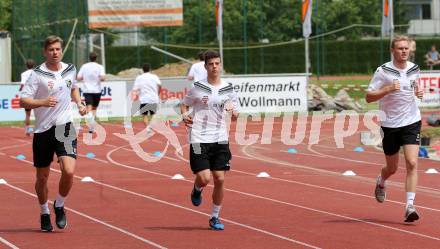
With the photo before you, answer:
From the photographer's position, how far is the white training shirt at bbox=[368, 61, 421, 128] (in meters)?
11.5

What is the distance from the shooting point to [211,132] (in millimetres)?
10844

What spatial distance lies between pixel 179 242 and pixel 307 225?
5.62 feet

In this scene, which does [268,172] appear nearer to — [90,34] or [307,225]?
[307,225]

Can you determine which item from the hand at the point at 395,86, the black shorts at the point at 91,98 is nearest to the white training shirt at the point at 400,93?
the hand at the point at 395,86

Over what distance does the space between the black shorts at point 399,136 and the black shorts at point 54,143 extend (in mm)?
3374

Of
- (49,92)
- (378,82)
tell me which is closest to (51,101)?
(49,92)

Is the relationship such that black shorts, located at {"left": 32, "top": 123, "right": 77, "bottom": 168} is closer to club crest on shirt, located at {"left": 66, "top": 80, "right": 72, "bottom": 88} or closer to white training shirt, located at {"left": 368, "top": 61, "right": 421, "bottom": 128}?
club crest on shirt, located at {"left": 66, "top": 80, "right": 72, "bottom": 88}

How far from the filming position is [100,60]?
43.2m

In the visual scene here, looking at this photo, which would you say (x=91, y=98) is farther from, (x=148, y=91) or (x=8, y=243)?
(x=8, y=243)

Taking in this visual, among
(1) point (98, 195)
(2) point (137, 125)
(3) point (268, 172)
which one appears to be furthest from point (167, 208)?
(2) point (137, 125)

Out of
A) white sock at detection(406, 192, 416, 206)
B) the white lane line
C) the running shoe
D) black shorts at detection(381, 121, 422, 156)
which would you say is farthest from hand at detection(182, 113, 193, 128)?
white sock at detection(406, 192, 416, 206)

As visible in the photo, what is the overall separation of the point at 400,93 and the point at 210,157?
2193 mm

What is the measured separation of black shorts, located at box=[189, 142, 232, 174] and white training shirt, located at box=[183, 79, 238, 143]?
6 centimetres

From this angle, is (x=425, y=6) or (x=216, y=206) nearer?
(x=216, y=206)
